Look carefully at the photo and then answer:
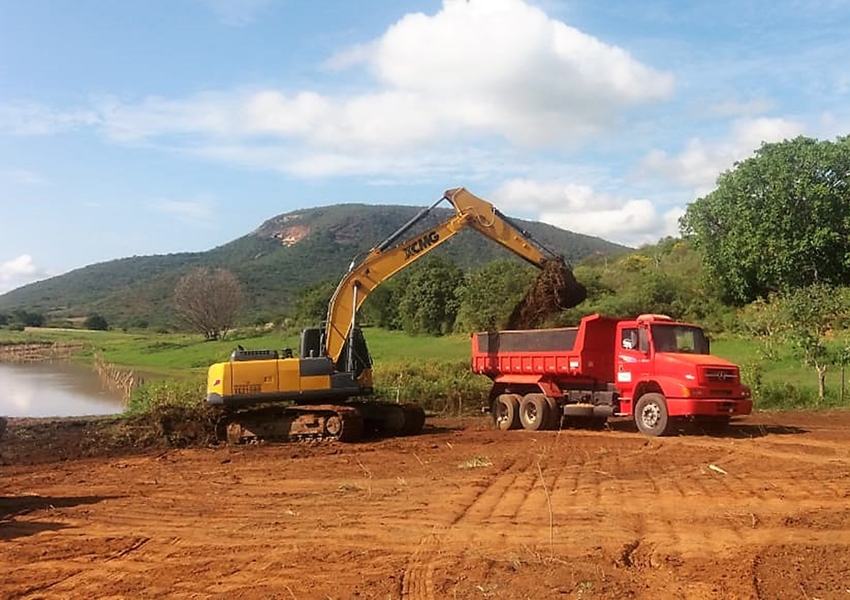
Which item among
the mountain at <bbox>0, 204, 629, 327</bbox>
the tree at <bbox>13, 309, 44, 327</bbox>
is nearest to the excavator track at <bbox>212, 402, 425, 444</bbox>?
the mountain at <bbox>0, 204, 629, 327</bbox>

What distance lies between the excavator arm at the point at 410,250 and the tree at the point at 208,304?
79.8m

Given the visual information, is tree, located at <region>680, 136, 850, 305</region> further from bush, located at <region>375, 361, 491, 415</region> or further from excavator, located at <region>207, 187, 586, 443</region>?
excavator, located at <region>207, 187, 586, 443</region>

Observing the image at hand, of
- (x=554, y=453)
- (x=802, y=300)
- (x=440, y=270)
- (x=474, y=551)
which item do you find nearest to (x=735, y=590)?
(x=474, y=551)

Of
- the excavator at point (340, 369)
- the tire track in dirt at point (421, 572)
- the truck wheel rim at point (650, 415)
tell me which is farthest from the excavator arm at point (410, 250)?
the tire track in dirt at point (421, 572)

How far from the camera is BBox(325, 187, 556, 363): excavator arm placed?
18531mm

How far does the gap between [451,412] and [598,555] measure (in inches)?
719

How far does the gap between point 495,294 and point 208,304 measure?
225ft

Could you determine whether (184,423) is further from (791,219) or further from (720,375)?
(791,219)

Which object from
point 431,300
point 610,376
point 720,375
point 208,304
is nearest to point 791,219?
point 431,300

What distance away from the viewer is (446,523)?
909 centimetres

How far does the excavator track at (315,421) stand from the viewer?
56.8 feet

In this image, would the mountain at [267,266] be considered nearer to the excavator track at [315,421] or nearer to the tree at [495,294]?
the tree at [495,294]

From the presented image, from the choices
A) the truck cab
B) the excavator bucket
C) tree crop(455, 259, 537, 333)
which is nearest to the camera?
the truck cab

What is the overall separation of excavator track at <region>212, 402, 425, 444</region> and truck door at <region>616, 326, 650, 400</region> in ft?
15.2
